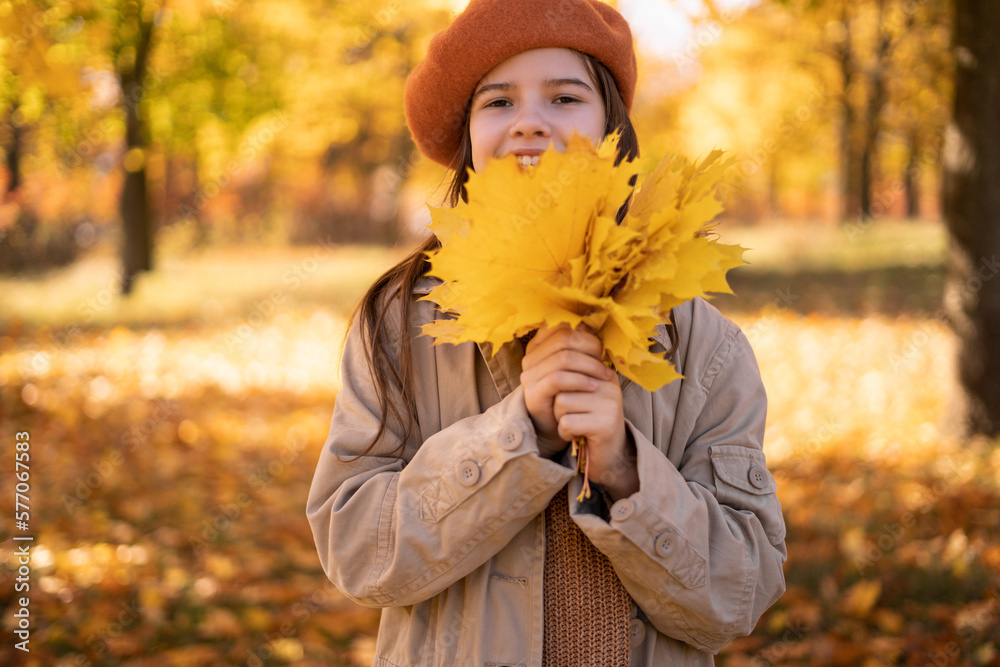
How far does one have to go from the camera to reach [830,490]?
464 cm

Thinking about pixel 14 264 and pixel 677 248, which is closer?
pixel 677 248

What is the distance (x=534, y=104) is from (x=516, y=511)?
0.84 m

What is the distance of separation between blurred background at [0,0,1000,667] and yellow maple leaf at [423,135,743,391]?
0.25 metres

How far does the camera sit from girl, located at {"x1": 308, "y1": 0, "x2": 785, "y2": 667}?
1.30 meters

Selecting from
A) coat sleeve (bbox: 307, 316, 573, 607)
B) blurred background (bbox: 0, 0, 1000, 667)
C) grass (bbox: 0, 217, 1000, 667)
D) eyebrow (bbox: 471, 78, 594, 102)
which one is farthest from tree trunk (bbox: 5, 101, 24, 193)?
coat sleeve (bbox: 307, 316, 573, 607)

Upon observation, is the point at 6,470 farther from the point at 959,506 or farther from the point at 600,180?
the point at 959,506

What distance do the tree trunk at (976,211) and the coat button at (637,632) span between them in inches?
186

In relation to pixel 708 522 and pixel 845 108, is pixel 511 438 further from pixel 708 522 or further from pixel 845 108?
pixel 845 108

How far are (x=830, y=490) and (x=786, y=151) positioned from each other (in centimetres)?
1925

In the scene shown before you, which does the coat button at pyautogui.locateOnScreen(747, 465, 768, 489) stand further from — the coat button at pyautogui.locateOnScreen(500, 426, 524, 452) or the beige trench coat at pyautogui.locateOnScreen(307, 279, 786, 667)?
the coat button at pyautogui.locateOnScreen(500, 426, 524, 452)

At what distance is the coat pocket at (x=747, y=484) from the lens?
4.78 ft

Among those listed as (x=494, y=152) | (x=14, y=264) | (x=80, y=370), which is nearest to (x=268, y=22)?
(x=80, y=370)

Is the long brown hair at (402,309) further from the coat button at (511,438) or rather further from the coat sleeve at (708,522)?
the coat sleeve at (708,522)

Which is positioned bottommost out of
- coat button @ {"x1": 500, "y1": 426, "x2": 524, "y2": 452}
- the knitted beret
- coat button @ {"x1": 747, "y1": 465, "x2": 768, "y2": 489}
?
coat button @ {"x1": 747, "y1": 465, "x2": 768, "y2": 489}
